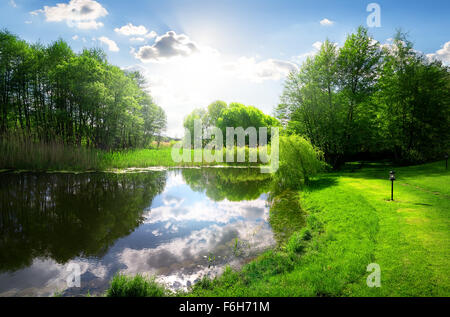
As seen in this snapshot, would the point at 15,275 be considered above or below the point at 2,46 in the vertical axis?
below

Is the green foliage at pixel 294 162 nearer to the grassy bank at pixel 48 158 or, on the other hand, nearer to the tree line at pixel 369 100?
the tree line at pixel 369 100

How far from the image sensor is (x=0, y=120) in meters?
21.6

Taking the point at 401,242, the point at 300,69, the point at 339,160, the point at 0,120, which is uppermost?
the point at 300,69

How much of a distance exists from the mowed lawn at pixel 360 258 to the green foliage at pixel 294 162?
5125mm

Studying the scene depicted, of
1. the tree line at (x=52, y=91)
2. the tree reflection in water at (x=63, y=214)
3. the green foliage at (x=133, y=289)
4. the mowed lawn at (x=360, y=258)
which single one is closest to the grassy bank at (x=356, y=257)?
the mowed lawn at (x=360, y=258)

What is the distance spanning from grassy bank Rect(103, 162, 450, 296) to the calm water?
0.81 m

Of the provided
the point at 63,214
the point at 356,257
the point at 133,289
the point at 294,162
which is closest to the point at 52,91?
the point at 63,214

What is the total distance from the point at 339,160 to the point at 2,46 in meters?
33.8

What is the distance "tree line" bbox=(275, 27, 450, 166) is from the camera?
2148 cm

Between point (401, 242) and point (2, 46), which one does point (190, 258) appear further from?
point (2, 46)

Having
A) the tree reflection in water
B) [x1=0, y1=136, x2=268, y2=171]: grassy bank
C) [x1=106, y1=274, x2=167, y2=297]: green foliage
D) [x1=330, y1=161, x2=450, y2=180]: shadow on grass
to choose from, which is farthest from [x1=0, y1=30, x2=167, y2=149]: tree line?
[x1=330, y1=161, x2=450, y2=180]: shadow on grass

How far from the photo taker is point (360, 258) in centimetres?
475
